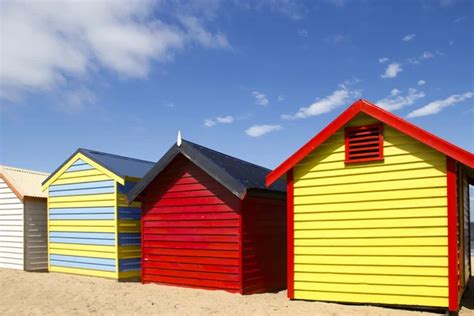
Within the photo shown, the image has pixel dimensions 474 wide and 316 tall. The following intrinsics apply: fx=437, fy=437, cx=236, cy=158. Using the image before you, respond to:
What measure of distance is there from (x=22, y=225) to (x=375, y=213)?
13237 millimetres

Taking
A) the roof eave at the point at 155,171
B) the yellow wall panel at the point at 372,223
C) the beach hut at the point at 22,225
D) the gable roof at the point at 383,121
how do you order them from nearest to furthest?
the gable roof at the point at 383,121 < the yellow wall panel at the point at 372,223 < the roof eave at the point at 155,171 < the beach hut at the point at 22,225

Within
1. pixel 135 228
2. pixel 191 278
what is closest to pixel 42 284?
pixel 135 228

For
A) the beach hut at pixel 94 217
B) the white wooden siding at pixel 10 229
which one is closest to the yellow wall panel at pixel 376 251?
the beach hut at pixel 94 217

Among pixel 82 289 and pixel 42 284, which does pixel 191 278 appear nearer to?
pixel 82 289

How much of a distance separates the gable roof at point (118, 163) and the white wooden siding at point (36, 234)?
2.37m

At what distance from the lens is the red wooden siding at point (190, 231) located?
11.1m

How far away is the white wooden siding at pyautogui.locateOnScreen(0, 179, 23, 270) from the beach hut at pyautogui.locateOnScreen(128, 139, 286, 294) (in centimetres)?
658

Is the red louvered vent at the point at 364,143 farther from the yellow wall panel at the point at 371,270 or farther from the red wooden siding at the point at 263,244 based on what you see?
the red wooden siding at the point at 263,244

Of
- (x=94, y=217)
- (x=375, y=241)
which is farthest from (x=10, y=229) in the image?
(x=375, y=241)

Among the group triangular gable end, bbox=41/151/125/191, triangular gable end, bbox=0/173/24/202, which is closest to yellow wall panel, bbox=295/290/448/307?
triangular gable end, bbox=41/151/125/191

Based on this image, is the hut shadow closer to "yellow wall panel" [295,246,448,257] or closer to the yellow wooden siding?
"yellow wall panel" [295,246,448,257]

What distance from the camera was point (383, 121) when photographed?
350 inches

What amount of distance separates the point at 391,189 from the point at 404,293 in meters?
2.09

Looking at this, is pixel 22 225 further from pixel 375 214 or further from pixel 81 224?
pixel 375 214
